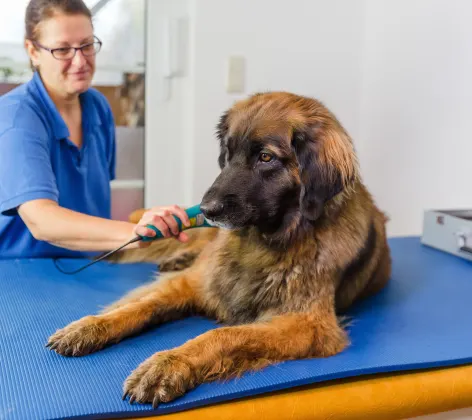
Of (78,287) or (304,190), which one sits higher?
(304,190)

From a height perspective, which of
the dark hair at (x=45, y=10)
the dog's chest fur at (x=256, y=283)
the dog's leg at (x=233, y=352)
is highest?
the dark hair at (x=45, y=10)

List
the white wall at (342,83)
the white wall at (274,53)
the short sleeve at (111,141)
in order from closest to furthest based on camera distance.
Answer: the short sleeve at (111,141) < the white wall at (342,83) < the white wall at (274,53)

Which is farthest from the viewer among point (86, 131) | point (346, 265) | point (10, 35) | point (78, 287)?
point (10, 35)

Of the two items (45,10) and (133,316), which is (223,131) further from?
(45,10)

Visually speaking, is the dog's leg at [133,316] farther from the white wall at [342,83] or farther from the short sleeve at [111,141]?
the white wall at [342,83]

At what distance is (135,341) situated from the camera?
1267mm

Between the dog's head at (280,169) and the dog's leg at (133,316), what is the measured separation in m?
0.27

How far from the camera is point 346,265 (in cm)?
140

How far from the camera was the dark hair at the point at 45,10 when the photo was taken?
1.78 meters

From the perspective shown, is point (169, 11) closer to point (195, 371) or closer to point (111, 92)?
point (111, 92)

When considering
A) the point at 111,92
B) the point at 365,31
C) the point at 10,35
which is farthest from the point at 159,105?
the point at 365,31

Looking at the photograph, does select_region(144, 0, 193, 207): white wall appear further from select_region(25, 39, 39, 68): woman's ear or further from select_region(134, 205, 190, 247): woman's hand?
select_region(134, 205, 190, 247): woman's hand

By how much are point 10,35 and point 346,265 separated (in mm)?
2123

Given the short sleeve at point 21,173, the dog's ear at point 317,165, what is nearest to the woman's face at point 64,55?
the short sleeve at point 21,173
